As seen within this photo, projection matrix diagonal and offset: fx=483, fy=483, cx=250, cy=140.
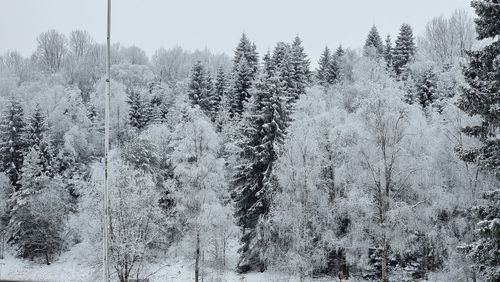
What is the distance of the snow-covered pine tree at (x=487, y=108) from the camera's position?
14453 millimetres

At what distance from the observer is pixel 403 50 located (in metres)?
70.8

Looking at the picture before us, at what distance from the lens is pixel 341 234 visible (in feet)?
96.9

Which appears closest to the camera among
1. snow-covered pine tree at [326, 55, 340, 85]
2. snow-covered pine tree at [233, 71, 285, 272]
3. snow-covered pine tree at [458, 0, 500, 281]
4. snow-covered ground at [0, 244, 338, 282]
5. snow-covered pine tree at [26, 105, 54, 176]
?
snow-covered pine tree at [458, 0, 500, 281]

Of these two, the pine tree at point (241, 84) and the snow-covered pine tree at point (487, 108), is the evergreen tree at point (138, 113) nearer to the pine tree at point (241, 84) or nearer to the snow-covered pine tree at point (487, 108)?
the pine tree at point (241, 84)

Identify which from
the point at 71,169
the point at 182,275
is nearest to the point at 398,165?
the point at 182,275

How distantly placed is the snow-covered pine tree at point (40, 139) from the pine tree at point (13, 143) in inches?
30.6

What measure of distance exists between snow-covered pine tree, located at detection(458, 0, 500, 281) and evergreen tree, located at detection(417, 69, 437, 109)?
36107 mm

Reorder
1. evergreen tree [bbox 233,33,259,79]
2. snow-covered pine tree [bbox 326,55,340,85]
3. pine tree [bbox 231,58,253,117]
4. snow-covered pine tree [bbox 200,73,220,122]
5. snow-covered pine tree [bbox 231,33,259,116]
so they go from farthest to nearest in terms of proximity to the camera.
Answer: evergreen tree [bbox 233,33,259,79], snow-covered pine tree [bbox 326,55,340,85], snow-covered pine tree [bbox 200,73,220,122], pine tree [bbox 231,58,253,117], snow-covered pine tree [bbox 231,33,259,116]

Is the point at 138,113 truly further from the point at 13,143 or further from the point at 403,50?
the point at 403,50

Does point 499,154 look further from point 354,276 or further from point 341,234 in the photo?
point 354,276

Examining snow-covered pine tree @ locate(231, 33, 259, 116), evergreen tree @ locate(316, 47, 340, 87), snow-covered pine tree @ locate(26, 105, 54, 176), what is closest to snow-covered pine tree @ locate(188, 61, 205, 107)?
snow-covered pine tree @ locate(231, 33, 259, 116)

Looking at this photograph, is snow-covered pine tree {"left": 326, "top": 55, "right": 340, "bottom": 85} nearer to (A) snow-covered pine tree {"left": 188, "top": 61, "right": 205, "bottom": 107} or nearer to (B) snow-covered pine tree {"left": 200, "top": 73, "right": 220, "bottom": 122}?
(B) snow-covered pine tree {"left": 200, "top": 73, "right": 220, "bottom": 122}

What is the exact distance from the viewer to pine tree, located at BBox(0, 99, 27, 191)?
165ft

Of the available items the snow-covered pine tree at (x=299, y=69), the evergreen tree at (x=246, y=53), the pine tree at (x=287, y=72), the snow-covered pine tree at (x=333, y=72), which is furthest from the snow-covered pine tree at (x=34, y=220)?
the snow-covered pine tree at (x=333, y=72)
